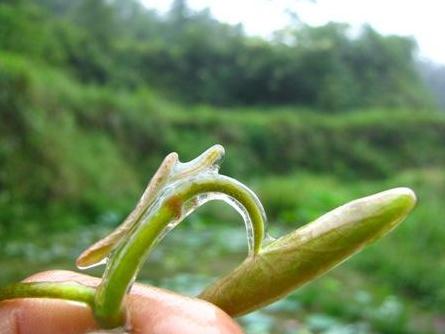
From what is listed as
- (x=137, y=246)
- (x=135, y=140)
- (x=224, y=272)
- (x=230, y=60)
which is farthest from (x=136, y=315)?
(x=230, y=60)

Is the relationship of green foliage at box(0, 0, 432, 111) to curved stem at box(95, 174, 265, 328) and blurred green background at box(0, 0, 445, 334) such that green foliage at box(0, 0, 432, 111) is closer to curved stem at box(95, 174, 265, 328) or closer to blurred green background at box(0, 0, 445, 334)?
blurred green background at box(0, 0, 445, 334)

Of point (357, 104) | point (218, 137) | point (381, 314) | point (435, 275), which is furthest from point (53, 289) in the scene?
point (357, 104)

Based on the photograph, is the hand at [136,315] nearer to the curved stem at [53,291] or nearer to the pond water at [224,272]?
the curved stem at [53,291]

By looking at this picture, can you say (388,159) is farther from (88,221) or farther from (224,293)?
(224,293)

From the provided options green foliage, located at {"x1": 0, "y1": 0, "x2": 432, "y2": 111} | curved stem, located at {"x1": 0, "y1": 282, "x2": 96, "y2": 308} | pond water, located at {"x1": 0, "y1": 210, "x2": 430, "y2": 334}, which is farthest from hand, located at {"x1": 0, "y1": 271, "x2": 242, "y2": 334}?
green foliage, located at {"x1": 0, "y1": 0, "x2": 432, "y2": 111}

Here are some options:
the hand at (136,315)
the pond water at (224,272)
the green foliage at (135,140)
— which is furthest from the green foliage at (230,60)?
A: the hand at (136,315)

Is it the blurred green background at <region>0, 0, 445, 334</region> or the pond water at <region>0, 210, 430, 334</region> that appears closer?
the pond water at <region>0, 210, 430, 334</region>
